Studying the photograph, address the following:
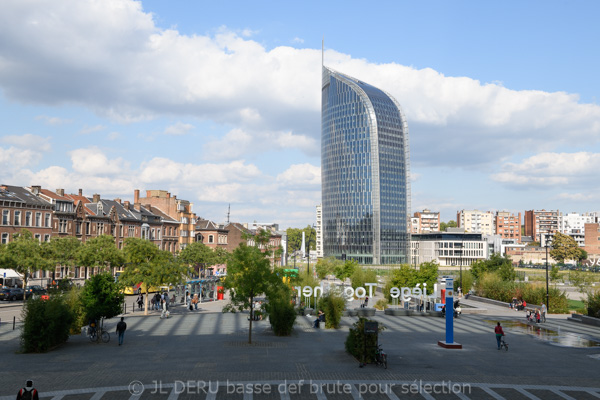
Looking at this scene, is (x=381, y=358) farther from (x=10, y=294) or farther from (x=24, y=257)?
(x=24, y=257)

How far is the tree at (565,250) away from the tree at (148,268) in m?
164

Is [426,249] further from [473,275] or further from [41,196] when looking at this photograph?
[41,196]

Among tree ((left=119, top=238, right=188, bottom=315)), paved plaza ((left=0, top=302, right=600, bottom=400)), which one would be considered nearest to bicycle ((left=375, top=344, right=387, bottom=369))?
paved plaza ((left=0, top=302, right=600, bottom=400))

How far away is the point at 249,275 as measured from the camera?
28.8 meters

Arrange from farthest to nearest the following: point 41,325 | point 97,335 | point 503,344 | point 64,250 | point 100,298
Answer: point 64,250 < point 100,298 < point 97,335 < point 503,344 < point 41,325

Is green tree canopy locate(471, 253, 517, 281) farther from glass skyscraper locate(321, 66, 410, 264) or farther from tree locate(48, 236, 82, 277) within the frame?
glass skyscraper locate(321, 66, 410, 264)

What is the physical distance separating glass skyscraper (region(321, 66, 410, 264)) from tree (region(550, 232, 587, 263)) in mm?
50478

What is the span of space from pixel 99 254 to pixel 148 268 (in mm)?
21799

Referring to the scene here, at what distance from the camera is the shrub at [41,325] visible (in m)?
24.9

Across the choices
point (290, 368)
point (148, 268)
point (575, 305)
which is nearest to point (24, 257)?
point (148, 268)

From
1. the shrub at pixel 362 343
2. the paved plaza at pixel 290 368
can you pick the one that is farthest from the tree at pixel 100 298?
the shrub at pixel 362 343

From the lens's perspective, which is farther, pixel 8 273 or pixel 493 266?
pixel 493 266

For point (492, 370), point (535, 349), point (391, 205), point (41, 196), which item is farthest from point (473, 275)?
point (391, 205)

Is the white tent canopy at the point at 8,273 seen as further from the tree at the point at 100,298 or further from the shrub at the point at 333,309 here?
the shrub at the point at 333,309
